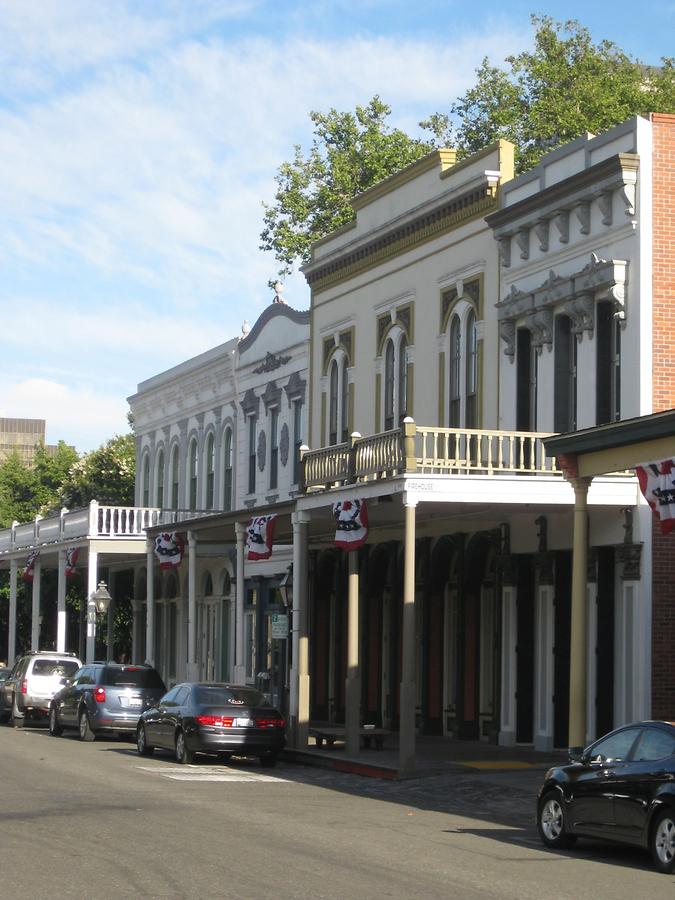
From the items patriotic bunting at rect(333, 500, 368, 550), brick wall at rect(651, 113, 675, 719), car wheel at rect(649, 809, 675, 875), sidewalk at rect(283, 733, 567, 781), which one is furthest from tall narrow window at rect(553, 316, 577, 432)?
car wheel at rect(649, 809, 675, 875)

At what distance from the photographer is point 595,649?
2516 cm

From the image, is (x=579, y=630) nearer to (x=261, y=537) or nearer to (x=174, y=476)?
(x=261, y=537)

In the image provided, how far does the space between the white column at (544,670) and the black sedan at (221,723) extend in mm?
4382

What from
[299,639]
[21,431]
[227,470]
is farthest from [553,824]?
[21,431]

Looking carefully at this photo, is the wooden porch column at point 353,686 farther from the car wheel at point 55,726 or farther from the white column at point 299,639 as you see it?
the car wheel at point 55,726

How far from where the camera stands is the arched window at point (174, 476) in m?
48.9

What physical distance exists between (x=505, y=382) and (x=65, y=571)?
62.4 ft

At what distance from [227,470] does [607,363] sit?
2097 cm

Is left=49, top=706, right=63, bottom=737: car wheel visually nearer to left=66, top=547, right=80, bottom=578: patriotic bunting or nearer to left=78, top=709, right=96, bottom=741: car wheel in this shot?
left=78, top=709, right=96, bottom=741: car wheel

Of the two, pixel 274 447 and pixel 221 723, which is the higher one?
pixel 274 447

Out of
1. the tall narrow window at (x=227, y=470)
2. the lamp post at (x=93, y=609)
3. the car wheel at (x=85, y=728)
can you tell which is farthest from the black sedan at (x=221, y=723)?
the tall narrow window at (x=227, y=470)

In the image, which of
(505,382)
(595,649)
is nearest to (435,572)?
(505,382)

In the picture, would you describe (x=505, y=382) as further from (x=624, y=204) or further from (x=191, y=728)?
(x=191, y=728)

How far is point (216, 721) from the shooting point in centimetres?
2509
